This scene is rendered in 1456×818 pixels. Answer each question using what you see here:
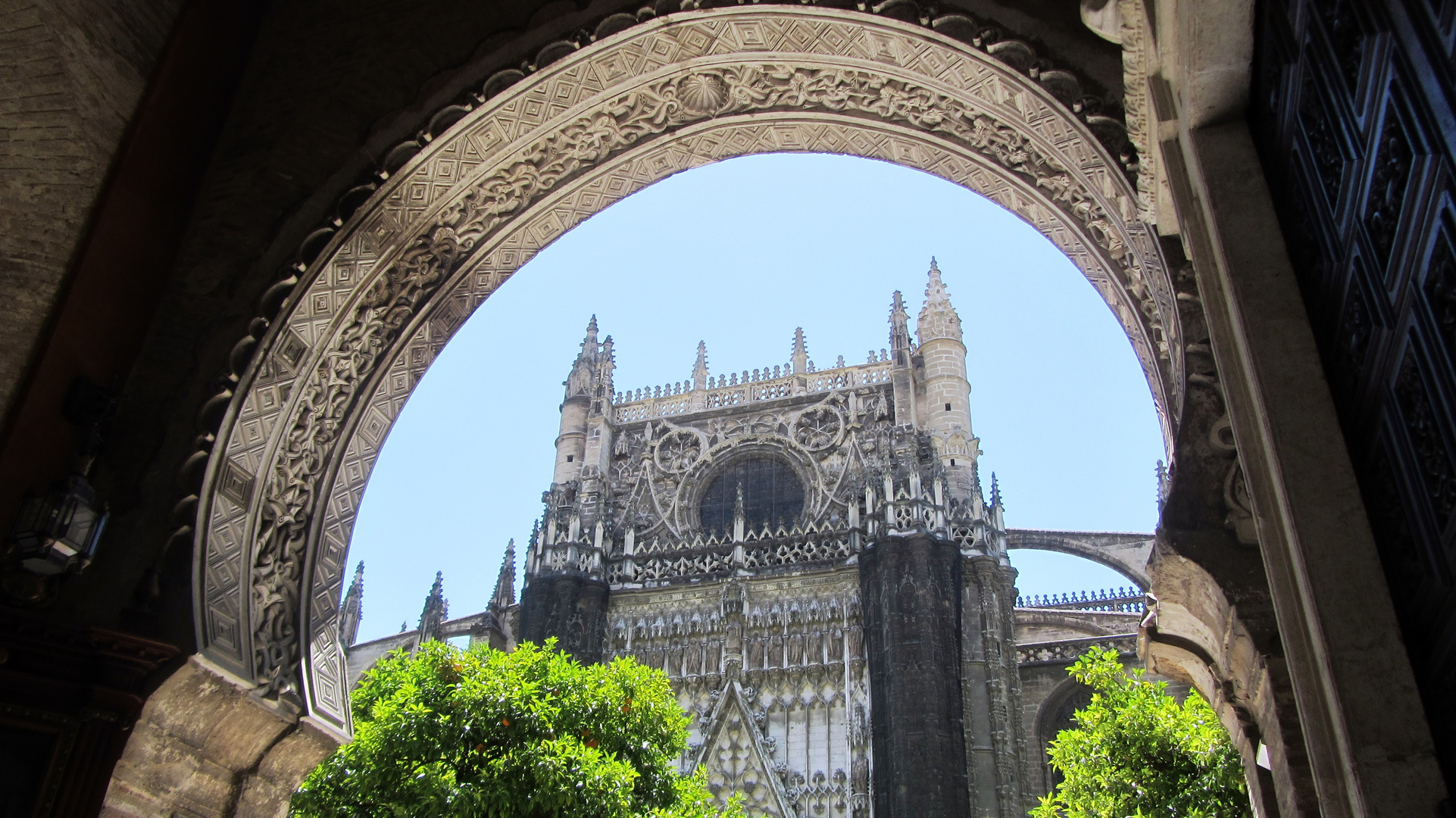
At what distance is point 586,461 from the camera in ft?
96.8

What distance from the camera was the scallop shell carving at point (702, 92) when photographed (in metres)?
5.62

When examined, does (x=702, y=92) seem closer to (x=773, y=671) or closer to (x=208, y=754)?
(x=208, y=754)

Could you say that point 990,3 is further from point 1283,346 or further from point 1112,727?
point 1112,727

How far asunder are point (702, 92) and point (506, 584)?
25.3m

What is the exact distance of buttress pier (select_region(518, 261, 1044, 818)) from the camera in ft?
73.3

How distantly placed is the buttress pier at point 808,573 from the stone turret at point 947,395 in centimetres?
5

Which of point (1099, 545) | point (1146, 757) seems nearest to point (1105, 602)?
point (1099, 545)

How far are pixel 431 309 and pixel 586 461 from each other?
24039mm

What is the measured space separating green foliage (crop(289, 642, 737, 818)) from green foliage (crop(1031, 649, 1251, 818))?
4494 mm

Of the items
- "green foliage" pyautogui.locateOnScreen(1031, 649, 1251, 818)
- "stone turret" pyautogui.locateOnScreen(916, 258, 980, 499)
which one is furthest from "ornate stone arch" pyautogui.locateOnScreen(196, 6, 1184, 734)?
"stone turret" pyautogui.locateOnScreen(916, 258, 980, 499)

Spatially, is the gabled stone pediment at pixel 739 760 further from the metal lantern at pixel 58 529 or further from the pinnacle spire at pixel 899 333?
the metal lantern at pixel 58 529

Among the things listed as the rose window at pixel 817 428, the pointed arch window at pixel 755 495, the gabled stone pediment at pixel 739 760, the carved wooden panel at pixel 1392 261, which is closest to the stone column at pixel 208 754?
the carved wooden panel at pixel 1392 261

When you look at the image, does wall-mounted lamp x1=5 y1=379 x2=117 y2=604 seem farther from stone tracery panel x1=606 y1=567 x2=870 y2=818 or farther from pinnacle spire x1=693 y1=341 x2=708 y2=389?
pinnacle spire x1=693 y1=341 x2=708 y2=389

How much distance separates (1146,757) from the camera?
1155 cm
